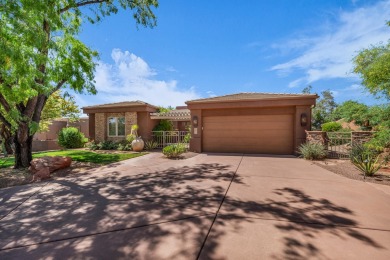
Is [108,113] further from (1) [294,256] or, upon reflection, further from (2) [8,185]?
(1) [294,256]

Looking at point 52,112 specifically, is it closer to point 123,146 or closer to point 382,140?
point 123,146

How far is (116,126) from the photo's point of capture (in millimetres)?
15531

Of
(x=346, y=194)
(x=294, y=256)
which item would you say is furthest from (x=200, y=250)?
(x=346, y=194)

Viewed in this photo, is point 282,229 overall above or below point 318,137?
below

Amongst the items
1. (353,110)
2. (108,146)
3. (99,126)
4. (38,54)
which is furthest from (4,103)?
(353,110)

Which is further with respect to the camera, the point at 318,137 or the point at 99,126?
the point at 99,126

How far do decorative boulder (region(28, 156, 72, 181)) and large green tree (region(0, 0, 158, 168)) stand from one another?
56.8 inches

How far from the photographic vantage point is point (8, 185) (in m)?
6.05

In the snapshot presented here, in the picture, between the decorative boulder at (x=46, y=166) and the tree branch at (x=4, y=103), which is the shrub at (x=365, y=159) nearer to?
the decorative boulder at (x=46, y=166)

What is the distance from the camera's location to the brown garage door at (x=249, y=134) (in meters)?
11.0

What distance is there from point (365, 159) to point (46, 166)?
11752mm

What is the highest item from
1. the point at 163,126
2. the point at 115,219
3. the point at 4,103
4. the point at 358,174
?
the point at 4,103

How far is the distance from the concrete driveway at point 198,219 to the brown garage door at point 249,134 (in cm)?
528

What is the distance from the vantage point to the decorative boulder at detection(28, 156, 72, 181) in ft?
21.9
